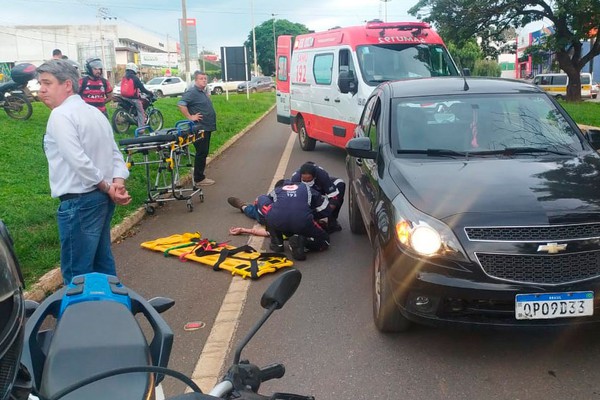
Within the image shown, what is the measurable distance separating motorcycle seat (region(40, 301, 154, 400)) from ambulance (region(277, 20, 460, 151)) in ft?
28.0

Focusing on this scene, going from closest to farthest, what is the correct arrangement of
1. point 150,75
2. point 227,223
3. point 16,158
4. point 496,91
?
point 496,91, point 227,223, point 16,158, point 150,75

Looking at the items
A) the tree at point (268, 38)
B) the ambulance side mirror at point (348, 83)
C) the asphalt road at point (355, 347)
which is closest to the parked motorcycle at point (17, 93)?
the ambulance side mirror at point (348, 83)

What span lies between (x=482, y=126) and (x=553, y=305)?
6.18 feet

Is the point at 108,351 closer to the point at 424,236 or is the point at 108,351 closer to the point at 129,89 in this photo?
the point at 424,236

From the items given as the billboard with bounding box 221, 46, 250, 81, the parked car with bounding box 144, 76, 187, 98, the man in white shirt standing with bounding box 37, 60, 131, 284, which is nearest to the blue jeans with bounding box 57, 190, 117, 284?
the man in white shirt standing with bounding box 37, 60, 131, 284

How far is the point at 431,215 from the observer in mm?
3676

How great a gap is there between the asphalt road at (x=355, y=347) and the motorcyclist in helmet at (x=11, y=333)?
211 centimetres

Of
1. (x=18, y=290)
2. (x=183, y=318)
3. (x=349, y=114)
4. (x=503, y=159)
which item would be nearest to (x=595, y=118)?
(x=349, y=114)

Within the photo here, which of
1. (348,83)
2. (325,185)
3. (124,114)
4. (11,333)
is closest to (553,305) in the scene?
(11,333)

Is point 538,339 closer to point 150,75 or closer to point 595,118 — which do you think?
point 595,118

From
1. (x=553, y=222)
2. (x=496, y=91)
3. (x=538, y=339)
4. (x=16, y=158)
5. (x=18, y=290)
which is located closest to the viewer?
(x=18, y=290)

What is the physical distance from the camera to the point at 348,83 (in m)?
10.5

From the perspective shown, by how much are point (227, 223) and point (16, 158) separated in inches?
200

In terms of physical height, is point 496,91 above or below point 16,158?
above
